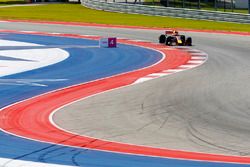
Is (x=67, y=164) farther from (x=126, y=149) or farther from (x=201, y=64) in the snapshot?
(x=201, y=64)

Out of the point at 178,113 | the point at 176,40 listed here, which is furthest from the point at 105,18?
the point at 178,113

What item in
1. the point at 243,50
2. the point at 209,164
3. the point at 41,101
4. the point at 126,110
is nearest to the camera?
the point at 209,164

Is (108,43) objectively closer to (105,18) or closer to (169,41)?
(169,41)

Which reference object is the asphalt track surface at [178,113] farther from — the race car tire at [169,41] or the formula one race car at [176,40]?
the race car tire at [169,41]

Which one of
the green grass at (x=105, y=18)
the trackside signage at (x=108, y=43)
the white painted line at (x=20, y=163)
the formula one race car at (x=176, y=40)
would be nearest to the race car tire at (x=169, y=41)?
the formula one race car at (x=176, y=40)

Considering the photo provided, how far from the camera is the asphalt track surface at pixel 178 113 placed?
13.1m

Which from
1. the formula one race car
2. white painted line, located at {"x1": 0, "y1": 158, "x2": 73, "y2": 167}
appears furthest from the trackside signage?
white painted line, located at {"x1": 0, "y1": 158, "x2": 73, "y2": 167}

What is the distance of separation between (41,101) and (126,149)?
581cm

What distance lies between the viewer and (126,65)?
25688 mm

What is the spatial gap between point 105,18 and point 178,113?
35703mm

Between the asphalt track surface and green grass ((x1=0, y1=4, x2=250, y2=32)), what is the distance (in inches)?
810

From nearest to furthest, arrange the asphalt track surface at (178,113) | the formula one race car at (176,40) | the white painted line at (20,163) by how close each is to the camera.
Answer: the white painted line at (20,163)
the asphalt track surface at (178,113)
the formula one race car at (176,40)

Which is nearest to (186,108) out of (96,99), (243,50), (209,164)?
(96,99)

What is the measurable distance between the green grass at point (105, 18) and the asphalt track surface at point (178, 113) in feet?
67.5
